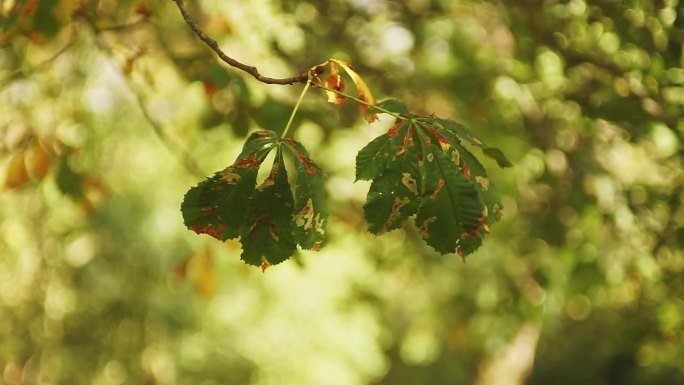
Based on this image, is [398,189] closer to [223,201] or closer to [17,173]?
[223,201]

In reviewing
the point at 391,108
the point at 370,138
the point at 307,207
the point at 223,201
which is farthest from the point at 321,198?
the point at 370,138

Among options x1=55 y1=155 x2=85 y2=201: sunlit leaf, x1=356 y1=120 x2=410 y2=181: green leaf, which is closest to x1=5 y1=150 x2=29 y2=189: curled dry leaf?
x1=55 y1=155 x2=85 y2=201: sunlit leaf

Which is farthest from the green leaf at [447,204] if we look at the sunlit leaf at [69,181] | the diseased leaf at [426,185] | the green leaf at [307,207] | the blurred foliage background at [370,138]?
the sunlit leaf at [69,181]

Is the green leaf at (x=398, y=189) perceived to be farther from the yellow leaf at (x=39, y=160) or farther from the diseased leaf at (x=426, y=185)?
the yellow leaf at (x=39, y=160)

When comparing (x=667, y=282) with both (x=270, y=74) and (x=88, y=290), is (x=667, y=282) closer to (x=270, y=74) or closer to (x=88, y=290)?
(x=270, y=74)

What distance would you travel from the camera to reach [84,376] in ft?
31.3

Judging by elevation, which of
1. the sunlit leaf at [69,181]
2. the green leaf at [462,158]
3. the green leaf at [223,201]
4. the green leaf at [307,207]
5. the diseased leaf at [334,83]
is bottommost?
the sunlit leaf at [69,181]

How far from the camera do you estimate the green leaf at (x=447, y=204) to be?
1226 millimetres

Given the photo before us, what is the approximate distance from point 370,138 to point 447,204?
365 cm

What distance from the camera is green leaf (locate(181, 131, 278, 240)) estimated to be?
1.25 m

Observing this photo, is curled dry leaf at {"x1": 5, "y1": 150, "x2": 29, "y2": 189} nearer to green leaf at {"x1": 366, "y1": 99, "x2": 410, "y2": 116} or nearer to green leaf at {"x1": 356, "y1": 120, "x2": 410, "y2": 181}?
green leaf at {"x1": 366, "y1": 99, "x2": 410, "y2": 116}

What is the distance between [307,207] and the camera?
126cm

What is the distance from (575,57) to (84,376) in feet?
26.0

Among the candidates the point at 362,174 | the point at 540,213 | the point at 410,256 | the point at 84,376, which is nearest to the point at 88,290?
the point at 84,376
